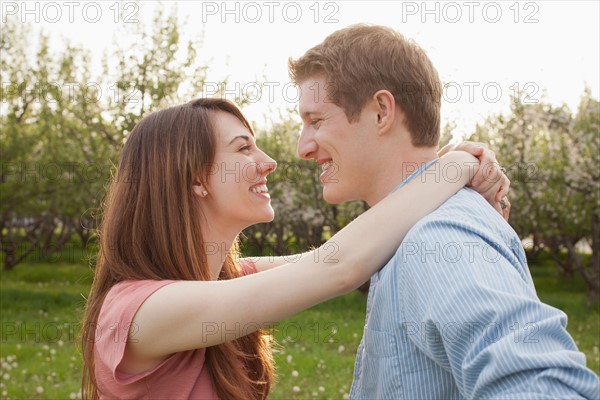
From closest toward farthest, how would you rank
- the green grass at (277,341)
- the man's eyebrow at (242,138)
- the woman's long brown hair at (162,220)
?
the woman's long brown hair at (162,220) → the man's eyebrow at (242,138) → the green grass at (277,341)

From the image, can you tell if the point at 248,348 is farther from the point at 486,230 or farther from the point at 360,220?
the point at 486,230

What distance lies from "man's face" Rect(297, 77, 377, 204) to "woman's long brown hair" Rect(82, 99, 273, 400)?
0.58 meters

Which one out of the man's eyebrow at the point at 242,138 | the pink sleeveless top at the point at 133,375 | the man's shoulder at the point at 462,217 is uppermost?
the man's eyebrow at the point at 242,138

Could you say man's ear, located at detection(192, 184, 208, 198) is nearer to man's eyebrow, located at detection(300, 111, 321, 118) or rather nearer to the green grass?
man's eyebrow, located at detection(300, 111, 321, 118)

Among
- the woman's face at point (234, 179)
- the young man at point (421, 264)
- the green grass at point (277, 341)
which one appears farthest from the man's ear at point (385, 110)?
the green grass at point (277, 341)

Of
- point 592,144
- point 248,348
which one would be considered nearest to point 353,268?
point 248,348

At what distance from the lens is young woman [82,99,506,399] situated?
7.96 ft

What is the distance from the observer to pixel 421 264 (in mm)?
2084

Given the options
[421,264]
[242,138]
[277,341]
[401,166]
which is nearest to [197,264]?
[242,138]

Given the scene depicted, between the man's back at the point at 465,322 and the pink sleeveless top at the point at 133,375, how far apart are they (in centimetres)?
80

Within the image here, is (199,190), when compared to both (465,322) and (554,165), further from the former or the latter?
(554,165)

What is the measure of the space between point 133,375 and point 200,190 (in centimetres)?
85

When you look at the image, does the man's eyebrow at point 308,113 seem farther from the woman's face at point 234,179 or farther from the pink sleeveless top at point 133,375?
the pink sleeveless top at point 133,375

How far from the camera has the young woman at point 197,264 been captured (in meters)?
2.43
